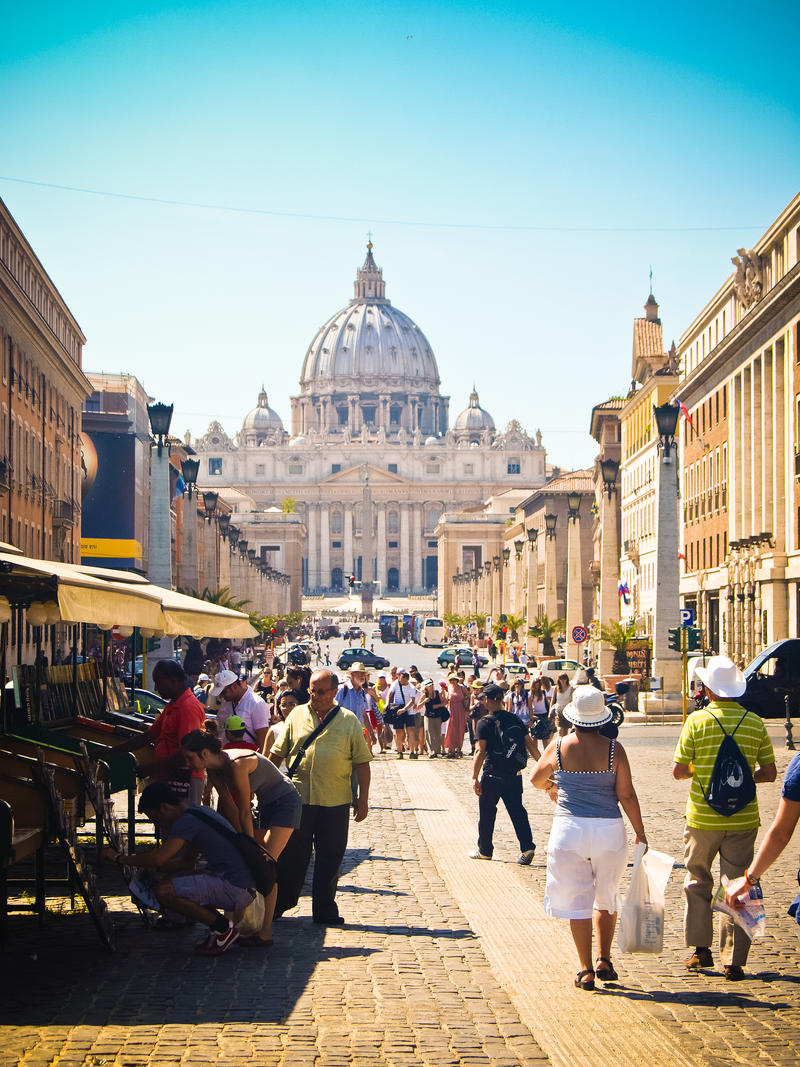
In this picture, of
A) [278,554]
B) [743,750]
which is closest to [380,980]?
[743,750]

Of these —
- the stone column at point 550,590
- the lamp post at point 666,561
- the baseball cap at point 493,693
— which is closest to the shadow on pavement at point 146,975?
the baseball cap at point 493,693

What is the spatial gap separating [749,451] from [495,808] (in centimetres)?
3094

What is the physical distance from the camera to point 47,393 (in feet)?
151

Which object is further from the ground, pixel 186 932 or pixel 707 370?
pixel 707 370

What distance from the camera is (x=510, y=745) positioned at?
1340cm

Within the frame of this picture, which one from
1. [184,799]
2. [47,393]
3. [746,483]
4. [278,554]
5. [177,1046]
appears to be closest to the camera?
[177,1046]

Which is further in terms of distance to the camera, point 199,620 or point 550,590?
point 550,590

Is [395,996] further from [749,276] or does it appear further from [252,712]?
[749,276]

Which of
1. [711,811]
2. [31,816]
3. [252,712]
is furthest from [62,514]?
[711,811]

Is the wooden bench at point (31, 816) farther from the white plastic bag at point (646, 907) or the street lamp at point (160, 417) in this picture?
the street lamp at point (160, 417)

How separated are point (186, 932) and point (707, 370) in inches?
1567

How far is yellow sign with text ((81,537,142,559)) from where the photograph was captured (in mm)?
61250

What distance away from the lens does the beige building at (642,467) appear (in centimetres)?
6106

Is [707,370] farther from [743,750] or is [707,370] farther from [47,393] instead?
[743,750]
